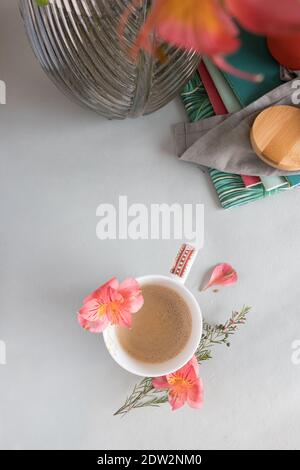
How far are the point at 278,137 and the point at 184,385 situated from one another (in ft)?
0.90

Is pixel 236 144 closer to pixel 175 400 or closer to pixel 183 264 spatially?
pixel 183 264

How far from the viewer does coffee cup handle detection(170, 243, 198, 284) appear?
1.96ft

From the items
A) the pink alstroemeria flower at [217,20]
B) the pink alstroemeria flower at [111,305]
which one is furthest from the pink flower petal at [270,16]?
the pink alstroemeria flower at [111,305]

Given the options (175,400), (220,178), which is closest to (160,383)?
(175,400)

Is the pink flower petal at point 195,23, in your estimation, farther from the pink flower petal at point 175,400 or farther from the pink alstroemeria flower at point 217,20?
the pink flower petal at point 175,400

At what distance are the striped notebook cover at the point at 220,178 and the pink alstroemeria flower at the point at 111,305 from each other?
14 centimetres

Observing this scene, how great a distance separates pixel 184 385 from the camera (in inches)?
22.6

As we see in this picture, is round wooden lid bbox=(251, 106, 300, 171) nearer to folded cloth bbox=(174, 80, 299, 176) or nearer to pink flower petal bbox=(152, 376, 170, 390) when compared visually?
folded cloth bbox=(174, 80, 299, 176)

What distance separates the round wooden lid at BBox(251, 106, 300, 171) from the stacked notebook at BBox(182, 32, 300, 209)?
25mm

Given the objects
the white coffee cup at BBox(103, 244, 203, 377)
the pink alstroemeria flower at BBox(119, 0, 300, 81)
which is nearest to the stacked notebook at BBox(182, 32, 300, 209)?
the white coffee cup at BBox(103, 244, 203, 377)

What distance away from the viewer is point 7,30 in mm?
646

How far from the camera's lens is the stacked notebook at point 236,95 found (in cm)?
61

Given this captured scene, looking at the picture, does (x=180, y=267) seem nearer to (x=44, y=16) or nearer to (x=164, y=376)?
(x=164, y=376)

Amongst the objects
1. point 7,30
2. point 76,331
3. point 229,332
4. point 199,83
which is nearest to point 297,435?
point 229,332
